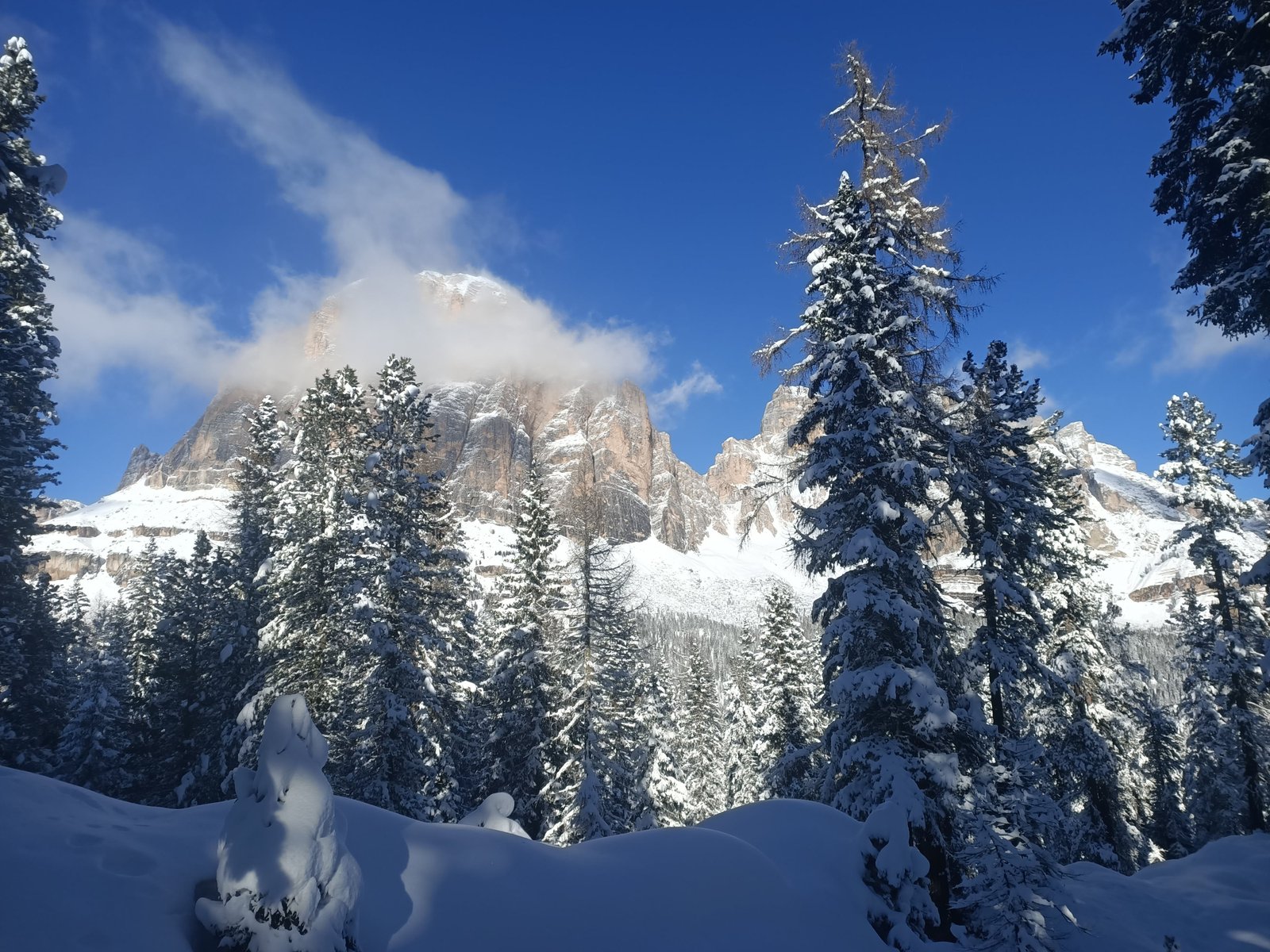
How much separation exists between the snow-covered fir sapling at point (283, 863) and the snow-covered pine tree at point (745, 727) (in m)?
24.2

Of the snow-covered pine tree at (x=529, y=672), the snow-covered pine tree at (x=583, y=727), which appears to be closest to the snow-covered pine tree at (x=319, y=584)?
the snow-covered pine tree at (x=529, y=672)

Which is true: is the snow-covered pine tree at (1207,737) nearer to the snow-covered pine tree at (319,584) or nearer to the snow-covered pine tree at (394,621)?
the snow-covered pine tree at (394,621)

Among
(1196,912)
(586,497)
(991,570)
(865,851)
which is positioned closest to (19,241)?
(586,497)

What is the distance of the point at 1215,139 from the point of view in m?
9.90

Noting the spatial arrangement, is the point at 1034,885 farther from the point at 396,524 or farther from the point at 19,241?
the point at 19,241

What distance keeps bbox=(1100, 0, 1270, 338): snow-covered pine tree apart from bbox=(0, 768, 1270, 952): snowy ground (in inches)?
400

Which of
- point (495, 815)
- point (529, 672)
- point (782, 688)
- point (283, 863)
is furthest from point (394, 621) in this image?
point (782, 688)

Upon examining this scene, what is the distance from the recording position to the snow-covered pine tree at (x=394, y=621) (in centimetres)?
1714

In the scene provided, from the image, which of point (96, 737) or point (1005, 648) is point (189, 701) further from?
point (1005, 648)

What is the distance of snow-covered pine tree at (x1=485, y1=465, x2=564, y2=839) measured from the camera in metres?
22.5

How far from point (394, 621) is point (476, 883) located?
39.6 feet

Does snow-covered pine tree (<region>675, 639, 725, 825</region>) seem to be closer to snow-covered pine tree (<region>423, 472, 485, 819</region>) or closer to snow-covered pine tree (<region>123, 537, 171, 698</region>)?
snow-covered pine tree (<region>423, 472, 485, 819</region>)

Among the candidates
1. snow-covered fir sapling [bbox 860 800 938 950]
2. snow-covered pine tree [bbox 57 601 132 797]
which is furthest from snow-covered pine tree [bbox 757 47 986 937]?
snow-covered pine tree [bbox 57 601 132 797]

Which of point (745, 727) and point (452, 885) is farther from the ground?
point (452, 885)
